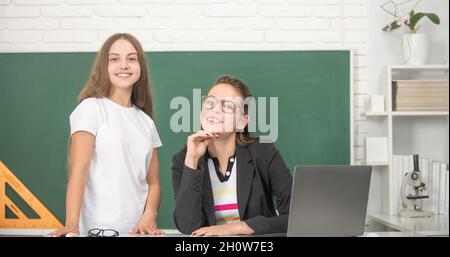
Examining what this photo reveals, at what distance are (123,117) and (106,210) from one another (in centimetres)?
45

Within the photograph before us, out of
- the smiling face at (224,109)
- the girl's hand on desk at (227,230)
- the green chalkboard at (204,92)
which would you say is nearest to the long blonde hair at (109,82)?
the green chalkboard at (204,92)

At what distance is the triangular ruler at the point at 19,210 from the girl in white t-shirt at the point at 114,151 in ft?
2.43

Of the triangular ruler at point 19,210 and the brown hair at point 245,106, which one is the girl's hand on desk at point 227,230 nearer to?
the brown hair at point 245,106

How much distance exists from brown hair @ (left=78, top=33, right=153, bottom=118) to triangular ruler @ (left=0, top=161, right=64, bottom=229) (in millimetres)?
754

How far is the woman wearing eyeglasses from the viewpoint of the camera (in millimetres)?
2031

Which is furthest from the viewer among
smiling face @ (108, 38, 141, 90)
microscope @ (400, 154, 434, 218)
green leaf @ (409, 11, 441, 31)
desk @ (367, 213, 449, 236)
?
green leaf @ (409, 11, 441, 31)

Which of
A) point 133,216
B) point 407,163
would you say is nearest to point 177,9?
point 133,216

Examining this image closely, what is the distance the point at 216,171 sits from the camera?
2188 mm

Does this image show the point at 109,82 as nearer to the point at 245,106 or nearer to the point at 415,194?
the point at 245,106

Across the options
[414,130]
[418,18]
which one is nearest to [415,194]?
[414,130]

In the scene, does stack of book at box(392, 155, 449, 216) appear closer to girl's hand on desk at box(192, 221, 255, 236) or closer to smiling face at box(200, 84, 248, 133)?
smiling face at box(200, 84, 248, 133)

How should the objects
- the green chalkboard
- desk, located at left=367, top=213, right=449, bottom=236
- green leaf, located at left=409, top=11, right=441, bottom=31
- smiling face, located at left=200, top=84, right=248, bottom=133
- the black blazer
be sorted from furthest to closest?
the green chalkboard, green leaf, located at left=409, top=11, right=441, bottom=31, desk, located at left=367, top=213, right=449, bottom=236, smiling face, located at left=200, top=84, right=248, bottom=133, the black blazer

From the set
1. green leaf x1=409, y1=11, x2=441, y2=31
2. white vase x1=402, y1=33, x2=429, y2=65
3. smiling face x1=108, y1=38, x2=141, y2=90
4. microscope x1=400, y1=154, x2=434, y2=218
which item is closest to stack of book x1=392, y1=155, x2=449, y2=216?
microscope x1=400, y1=154, x2=434, y2=218
